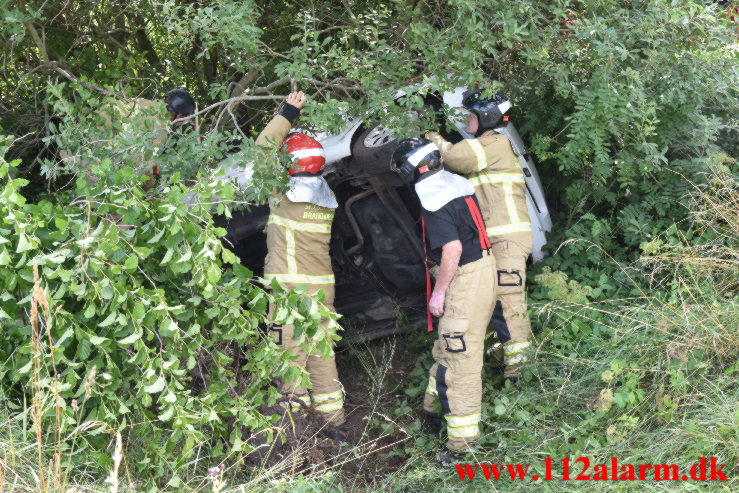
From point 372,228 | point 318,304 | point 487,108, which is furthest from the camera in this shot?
point 372,228

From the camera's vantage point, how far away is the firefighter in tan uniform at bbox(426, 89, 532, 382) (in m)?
4.95

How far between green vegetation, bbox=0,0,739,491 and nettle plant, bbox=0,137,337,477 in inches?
0.6

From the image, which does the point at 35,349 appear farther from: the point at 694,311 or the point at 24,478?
the point at 694,311

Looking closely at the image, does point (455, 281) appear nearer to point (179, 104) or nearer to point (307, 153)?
point (307, 153)

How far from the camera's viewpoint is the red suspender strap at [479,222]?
15.6 feet

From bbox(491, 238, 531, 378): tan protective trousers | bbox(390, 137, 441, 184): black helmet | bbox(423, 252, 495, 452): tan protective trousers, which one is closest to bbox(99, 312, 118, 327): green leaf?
bbox(390, 137, 441, 184): black helmet

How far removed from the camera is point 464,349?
181 inches

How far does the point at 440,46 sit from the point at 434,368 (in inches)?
77.0

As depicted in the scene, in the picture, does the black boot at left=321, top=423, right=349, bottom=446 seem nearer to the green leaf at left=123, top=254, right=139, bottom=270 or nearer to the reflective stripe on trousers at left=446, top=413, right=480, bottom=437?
the reflective stripe on trousers at left=446, top=413, right=480, bottom=437

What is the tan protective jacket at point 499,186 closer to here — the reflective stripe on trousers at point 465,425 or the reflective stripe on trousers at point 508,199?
the reflective stripe on trousers at point 508,199

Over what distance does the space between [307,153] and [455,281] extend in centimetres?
125

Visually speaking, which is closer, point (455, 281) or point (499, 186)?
point (455, 281)

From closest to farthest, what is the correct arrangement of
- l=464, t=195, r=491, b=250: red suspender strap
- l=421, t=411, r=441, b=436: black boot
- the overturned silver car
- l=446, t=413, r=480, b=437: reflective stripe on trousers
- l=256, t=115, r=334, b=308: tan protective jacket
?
1. l=446, t=413, r=480, b=437: reflective stripe on trousers
2. l=464, t=195, r=491, b=250: red suspender strap
3. l=421, t=411, r=441, b=436: black boot
4. l=256, t=115, r=334, b=308: tan protective jacket
5. the overturned silver car

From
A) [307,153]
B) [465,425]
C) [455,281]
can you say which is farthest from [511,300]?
[307,153]
